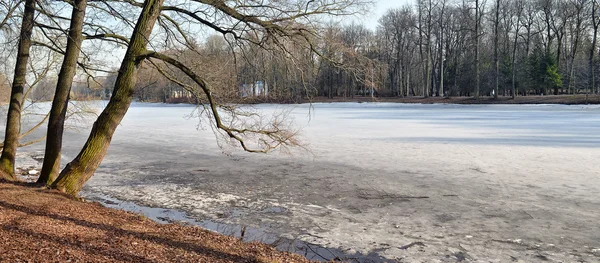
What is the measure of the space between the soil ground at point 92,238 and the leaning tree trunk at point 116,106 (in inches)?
16.8

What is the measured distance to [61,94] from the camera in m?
7.75

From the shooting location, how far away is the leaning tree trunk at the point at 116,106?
23.6 ft

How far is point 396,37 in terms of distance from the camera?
218 feet

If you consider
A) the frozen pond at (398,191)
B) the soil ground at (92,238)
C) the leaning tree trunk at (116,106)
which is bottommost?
the frozen pond at (398,191)

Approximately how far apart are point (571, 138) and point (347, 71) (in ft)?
45.6

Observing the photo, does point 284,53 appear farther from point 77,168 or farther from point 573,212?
point 573,212

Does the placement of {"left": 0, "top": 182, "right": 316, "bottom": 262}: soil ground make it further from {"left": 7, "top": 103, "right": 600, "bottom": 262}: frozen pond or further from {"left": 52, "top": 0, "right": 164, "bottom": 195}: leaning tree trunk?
{"left": 7, "top": 103, "right": 600, "bottom": 262}: frozen pond

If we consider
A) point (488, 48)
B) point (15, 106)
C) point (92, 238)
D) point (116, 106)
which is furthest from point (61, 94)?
point (488, 48)

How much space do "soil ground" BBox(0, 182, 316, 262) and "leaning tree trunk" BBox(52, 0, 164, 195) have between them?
427 millimetres

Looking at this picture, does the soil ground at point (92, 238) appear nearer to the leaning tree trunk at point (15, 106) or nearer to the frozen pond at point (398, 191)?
the frozen pond at point (398, 191)

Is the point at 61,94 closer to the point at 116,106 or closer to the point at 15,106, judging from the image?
the point at 116,106

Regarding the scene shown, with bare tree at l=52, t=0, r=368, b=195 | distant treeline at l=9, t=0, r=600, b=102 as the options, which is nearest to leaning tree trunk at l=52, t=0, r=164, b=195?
bare tree at l=52, t=0, r=368, b=195

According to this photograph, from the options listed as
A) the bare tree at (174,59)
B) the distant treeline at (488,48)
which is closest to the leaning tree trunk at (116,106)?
the bare tree at (174,59)

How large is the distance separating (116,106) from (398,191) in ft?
19.4
